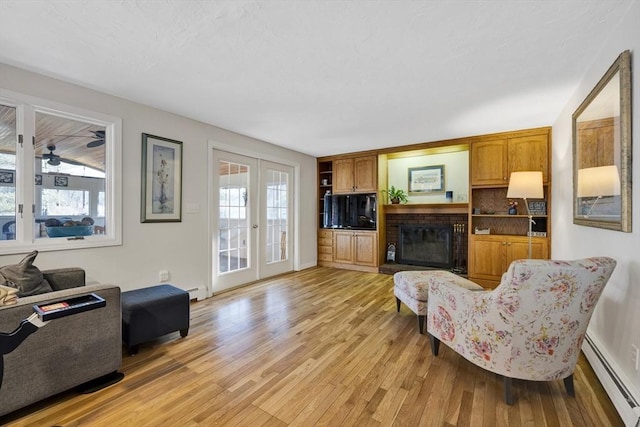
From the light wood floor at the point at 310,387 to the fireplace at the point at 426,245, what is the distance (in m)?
2.35

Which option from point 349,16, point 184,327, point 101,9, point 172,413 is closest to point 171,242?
point 184,327

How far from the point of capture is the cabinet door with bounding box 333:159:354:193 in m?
5.55

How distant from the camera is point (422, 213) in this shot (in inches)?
204

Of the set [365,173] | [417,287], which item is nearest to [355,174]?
[365,173]

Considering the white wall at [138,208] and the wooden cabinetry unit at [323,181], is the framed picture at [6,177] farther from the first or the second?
the wooden cabinetry unit at [323,181]

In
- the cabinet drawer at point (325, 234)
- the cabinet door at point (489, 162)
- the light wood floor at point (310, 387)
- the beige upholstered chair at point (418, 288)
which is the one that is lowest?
the light wood floor at point (310, 387)

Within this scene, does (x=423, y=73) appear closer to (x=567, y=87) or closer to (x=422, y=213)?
(x=567, y=87)

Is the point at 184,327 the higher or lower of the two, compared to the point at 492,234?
lower

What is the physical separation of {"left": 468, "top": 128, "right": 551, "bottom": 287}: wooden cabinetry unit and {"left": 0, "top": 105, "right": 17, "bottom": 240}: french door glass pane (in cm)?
522

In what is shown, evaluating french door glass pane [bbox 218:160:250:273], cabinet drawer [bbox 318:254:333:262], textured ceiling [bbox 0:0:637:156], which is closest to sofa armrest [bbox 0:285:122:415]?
textured ceiling [bbox 0:0:637:156]

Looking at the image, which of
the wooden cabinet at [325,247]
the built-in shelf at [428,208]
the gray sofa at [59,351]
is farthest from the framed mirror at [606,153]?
the wooden cabinet at [325,247]

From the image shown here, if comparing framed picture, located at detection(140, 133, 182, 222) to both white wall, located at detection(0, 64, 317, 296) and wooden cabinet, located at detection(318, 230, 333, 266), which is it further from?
wooden cabinet, located at detection(318, 230, 333, 266)

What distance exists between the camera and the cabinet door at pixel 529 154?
390cm

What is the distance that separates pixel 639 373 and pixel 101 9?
11.6 feet
